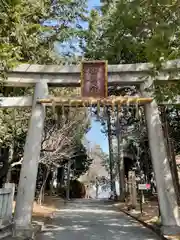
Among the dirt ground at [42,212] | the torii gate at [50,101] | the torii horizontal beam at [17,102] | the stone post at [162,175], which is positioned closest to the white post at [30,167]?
the torii gate at [50,101]

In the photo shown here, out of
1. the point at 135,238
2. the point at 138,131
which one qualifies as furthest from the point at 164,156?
the point at 138,131

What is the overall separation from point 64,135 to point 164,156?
9.16 m

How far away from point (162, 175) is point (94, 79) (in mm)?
3734

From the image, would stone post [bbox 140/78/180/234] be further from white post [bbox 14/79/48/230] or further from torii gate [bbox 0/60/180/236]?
white post [bbox 14/79/48/230]

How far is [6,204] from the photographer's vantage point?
7.17 meters

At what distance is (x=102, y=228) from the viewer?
366 inches

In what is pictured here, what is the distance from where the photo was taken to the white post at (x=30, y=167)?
7.91 m

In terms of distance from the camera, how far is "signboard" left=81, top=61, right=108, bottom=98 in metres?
8.98

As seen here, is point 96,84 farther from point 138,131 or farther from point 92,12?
point 138,131

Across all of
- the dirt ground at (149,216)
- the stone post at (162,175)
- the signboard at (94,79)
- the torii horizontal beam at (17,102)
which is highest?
the signboard at (94,79)

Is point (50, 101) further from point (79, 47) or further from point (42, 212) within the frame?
point (42, 212)

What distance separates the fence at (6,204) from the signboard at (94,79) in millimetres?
3700

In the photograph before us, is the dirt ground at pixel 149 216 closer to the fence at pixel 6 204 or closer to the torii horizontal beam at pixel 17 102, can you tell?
the torii horizontal beam at pixel 17 102

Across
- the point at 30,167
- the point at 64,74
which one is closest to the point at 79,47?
the point at 64,74
